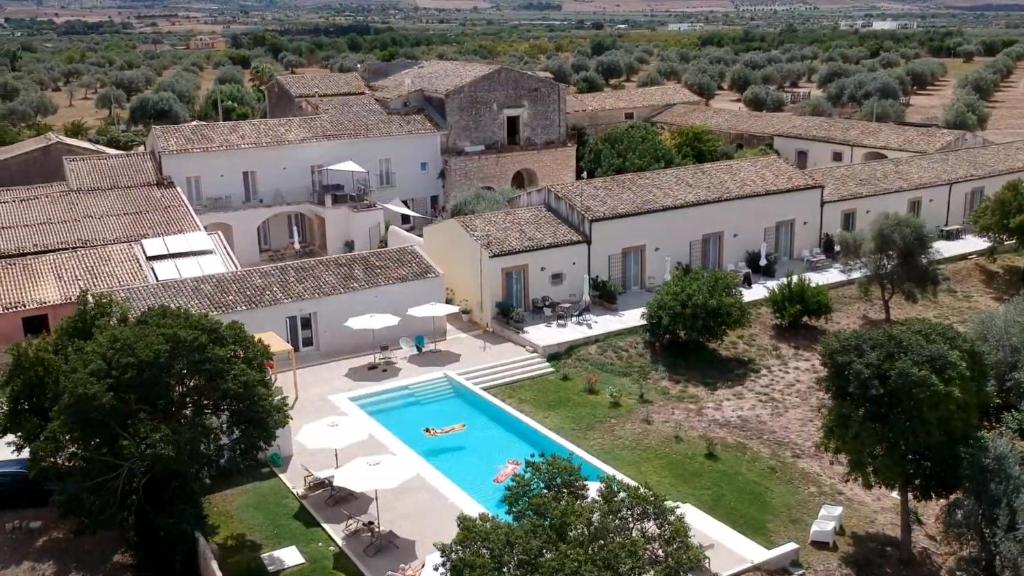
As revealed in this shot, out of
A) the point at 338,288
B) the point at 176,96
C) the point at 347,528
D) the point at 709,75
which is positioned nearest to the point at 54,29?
the point at 176,96

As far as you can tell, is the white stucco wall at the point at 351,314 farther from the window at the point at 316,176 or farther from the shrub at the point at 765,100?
the shrub at the point at 765,100

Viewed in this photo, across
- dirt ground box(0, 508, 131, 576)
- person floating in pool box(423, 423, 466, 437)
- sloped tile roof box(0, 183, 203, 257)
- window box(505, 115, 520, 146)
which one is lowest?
person floating in pool box(423, 423, 466, 437)

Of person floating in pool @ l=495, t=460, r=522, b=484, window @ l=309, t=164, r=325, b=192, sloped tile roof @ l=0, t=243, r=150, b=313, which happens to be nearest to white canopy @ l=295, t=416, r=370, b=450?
person floating in pool @ l=495, t=460, r=522, b=484

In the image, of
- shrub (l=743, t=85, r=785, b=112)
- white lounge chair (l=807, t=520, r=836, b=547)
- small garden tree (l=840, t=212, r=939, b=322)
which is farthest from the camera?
shrub (l=743, t=85, r=785, b=112)

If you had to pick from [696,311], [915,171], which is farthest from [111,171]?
[915,171]

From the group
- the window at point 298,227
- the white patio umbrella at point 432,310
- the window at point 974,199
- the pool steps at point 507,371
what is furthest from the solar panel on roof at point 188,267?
the window at point 974,199

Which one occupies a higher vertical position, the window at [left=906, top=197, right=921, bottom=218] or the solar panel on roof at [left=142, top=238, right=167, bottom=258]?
the solar panel on roof at [left=142, top=238, right=167, bottom=258]

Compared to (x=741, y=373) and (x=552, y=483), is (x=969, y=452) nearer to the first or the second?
(x=552, y=483)

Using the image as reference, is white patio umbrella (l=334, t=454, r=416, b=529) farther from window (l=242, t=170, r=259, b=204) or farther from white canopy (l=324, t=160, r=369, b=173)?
window (l=242, t=170, r=259, b=204)
